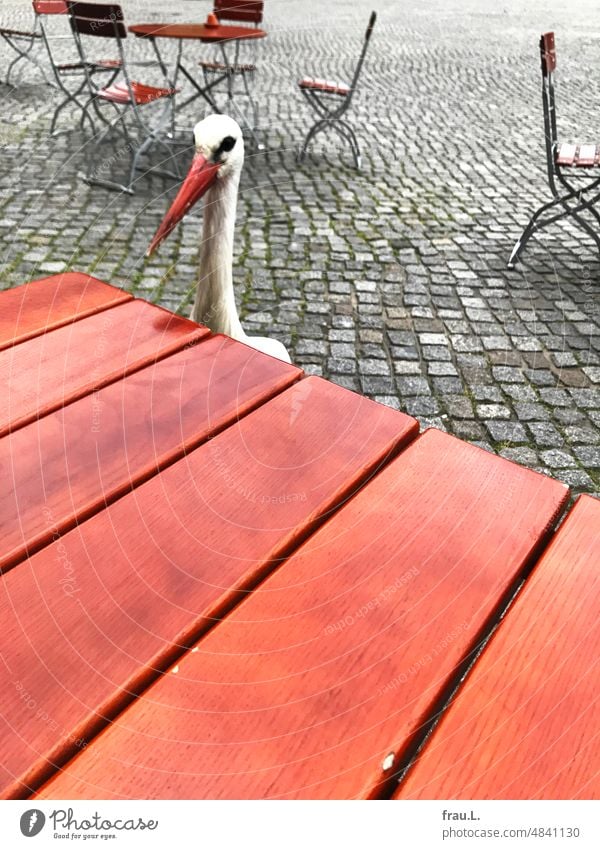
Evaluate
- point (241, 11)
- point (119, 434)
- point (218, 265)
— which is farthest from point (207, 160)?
point (241, 11)

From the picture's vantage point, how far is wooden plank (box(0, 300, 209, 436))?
1.51 m

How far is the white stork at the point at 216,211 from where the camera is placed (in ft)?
7.81

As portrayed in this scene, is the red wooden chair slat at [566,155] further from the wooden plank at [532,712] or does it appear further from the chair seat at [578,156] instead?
the wooden plank at [532,712]

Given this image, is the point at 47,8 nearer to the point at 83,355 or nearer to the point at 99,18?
the point at 99,18

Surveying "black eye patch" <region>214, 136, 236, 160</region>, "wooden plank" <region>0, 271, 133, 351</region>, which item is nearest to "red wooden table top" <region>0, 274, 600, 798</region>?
"wooden plank" <region>0, 271, 133, 351</region>

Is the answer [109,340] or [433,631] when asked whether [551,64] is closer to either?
[109,340]

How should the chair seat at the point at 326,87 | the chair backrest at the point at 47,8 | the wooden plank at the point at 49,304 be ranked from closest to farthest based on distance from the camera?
1. the wooden plank at the point at 49,304
2. the chair seat at the point at 326,87
3. the chair backrest at the point at 47,8

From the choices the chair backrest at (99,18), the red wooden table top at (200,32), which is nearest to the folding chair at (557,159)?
the red wooden table top at (200,32)

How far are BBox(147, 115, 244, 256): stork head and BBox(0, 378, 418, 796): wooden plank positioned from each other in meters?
1.20

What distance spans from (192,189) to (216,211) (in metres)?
0.17

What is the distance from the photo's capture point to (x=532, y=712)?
93 centimetres

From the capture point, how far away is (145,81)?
29.2ft

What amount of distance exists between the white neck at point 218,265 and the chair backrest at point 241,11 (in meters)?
5.33

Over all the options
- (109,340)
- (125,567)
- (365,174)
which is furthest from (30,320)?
(365,174)
